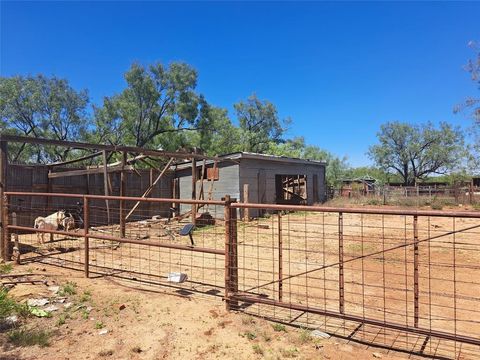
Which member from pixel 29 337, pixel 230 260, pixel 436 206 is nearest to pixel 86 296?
pixel 29 337

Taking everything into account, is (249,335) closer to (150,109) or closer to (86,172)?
(86,172)

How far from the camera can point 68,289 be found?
5.25m

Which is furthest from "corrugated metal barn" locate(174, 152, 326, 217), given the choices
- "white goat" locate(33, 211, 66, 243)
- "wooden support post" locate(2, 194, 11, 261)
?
"wooden support post" locate(2, 194, 11, 261)

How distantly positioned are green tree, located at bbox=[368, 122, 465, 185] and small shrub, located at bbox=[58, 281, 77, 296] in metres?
43.9

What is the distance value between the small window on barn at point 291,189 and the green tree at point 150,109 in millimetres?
10161

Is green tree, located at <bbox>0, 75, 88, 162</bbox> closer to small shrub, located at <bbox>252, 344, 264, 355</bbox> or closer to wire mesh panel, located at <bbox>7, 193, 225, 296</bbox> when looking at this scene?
wire mesh panel, located at <bbox>7, 193, 225, 296</bbox>

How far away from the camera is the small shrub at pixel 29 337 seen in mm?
3645

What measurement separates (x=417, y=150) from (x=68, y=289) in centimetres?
4549

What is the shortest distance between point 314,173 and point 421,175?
28074mm

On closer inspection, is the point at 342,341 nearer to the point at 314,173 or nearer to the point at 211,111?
the point at 314,173

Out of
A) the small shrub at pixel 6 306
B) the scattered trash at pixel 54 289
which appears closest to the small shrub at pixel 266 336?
the small shrub at pixel 6 306

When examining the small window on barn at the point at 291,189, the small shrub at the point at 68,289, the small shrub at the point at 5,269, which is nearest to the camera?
the small shrub at the point at 68,289

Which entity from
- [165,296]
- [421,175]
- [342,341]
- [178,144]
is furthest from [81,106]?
[421,175]

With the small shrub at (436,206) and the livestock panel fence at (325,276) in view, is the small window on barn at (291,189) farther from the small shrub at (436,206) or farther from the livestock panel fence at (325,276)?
the livestock panel fence at (325,276)
